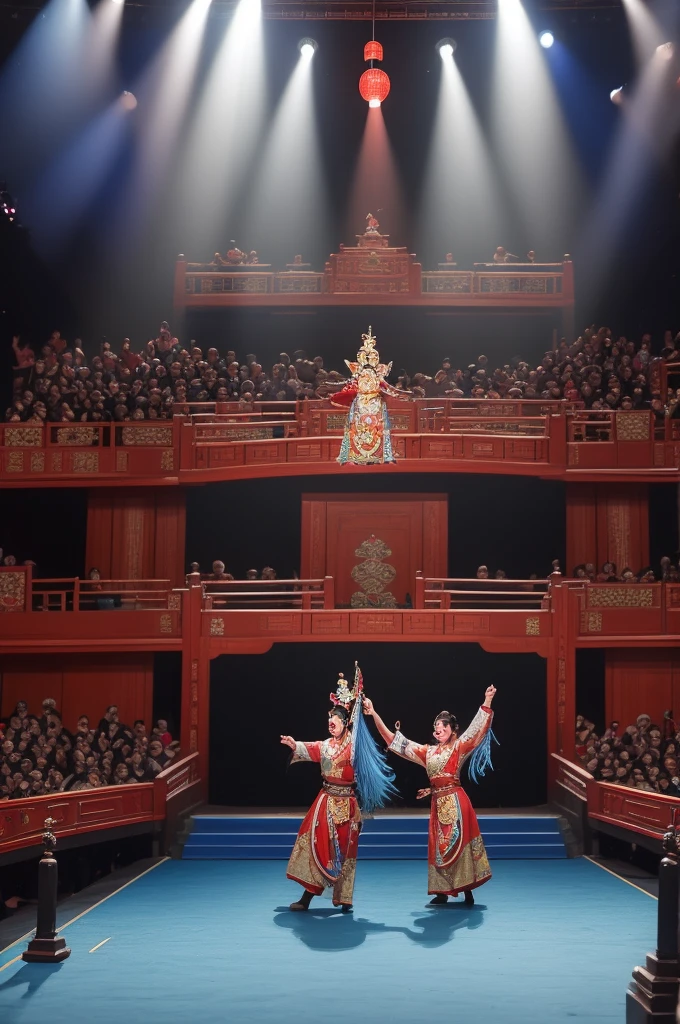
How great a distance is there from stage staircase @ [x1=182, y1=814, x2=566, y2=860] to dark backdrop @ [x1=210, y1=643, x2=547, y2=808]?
6.68 feet

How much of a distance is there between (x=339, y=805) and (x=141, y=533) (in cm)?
949

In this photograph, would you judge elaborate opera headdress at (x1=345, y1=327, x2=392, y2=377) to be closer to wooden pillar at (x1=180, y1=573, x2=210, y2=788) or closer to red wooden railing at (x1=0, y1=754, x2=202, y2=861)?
wooden pillar at (x1=180, y1=573, x2=210, y2=788)

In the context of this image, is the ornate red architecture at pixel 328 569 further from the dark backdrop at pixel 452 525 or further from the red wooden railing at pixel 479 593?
the dark backdrop at pixel 452 525

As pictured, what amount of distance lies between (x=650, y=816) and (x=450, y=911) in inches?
124

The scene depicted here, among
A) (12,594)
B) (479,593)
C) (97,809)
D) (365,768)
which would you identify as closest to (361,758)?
(365,768)

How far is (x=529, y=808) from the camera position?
1564 centimetres

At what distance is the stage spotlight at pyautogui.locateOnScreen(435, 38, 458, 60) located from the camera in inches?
868

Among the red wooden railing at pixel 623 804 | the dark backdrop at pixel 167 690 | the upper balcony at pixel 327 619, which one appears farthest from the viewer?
the dark backdrop at pixel 167 690

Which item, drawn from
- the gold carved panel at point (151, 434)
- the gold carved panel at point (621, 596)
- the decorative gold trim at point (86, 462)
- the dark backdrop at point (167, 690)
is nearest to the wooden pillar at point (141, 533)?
the decorative gold trim at point (86, 462)

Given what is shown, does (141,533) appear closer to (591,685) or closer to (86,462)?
(86,462)

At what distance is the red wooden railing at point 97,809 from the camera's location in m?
12.1

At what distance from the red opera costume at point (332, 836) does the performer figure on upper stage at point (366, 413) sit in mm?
5267

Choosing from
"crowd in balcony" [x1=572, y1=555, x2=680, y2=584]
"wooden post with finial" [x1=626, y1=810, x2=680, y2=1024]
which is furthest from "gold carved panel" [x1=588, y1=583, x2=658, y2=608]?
"wooden post with finial" [x1=626, y1=810, x2=680, y2=1024]

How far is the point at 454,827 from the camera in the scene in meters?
10.6
